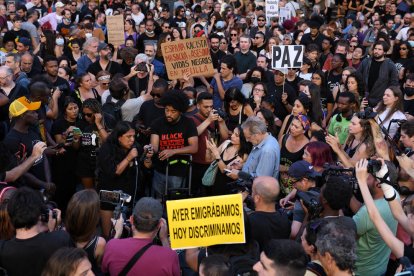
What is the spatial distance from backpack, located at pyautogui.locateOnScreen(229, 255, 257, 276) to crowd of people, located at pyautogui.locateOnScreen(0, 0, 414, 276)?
17 mm

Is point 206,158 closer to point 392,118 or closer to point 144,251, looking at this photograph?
point 392,118

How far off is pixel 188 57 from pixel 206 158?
2693mm

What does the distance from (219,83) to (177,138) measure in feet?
8.58

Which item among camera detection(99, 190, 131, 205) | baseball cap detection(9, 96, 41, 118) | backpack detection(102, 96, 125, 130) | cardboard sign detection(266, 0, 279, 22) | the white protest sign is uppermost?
baseball cap detection(9, 96, 41, 118)

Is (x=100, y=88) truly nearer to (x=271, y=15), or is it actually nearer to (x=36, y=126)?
(x=36, y=126)

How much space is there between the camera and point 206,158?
27.0ft

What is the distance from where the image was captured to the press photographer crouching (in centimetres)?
695

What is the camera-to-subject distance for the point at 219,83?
10242 mm

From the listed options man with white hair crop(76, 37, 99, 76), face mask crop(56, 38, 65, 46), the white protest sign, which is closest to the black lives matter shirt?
man with white hair crop(76, 37, 99, 76)

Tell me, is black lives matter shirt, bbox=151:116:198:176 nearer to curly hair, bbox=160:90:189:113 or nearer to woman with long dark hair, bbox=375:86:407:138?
curly hair, bbox=160:90:189:113

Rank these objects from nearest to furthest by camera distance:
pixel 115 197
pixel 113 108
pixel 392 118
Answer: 1. pixel 115 197
2. pixel 392 118
3. pixel 113 108

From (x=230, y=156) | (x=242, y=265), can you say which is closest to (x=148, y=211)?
(x=242, y=265)

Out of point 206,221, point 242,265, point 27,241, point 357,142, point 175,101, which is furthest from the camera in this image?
point 175,101

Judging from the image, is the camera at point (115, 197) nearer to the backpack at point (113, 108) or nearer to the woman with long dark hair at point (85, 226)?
the woman with long dark hair at point (85, 226)
